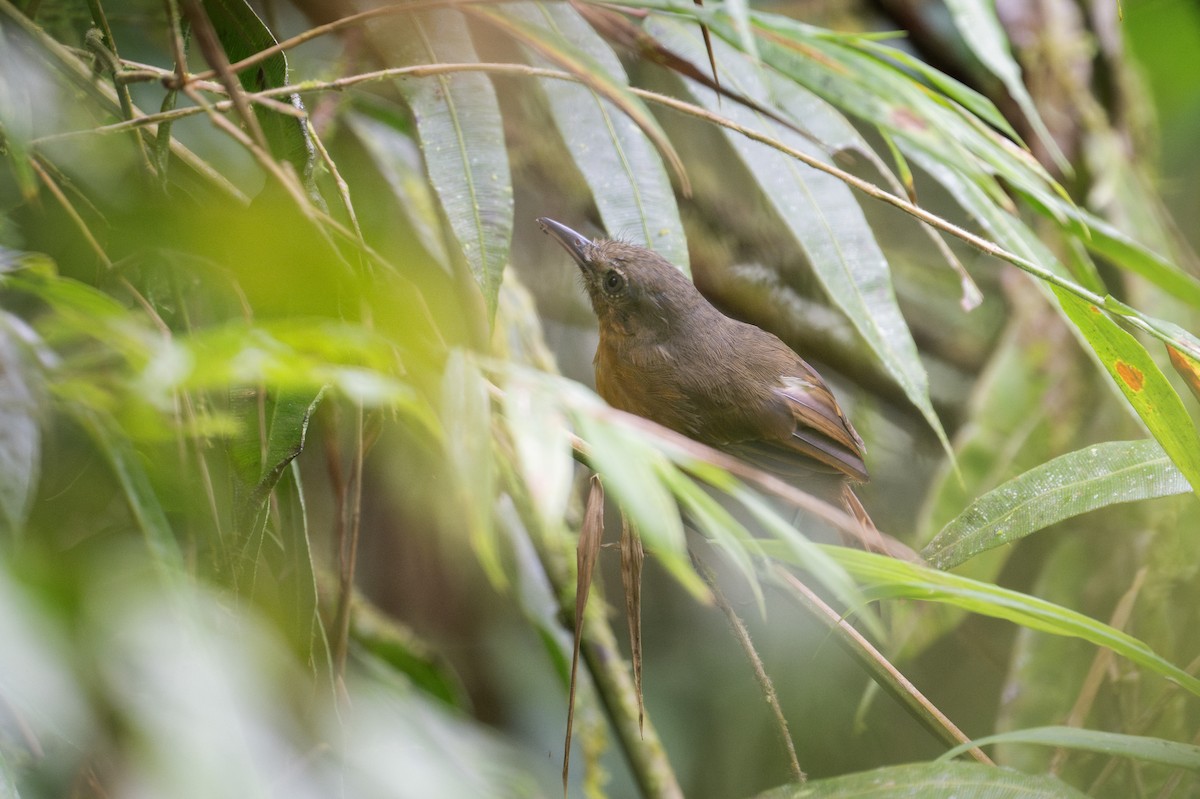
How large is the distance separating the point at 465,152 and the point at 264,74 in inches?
11.9

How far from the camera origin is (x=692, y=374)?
2.13 metres

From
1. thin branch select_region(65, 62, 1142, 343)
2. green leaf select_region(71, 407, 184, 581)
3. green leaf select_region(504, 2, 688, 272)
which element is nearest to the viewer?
green leaf select_region(71, 407, 184, 581)

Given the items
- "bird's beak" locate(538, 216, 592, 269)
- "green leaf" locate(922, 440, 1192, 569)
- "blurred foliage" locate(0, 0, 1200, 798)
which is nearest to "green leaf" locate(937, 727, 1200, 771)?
"blurred foliage" locate(0, 0, 1200, 798)

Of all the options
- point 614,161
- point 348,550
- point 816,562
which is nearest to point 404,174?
point 614,161

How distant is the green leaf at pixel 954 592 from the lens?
1120 millimetres

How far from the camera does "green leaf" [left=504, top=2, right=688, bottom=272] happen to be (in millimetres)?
1694

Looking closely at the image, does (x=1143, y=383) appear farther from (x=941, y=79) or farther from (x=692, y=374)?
(x=692, y=374)

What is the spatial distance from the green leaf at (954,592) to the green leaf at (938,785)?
0.20 m

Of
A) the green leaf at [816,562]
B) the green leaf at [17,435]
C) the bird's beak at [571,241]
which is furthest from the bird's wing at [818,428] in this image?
the green leaf at [17,435]

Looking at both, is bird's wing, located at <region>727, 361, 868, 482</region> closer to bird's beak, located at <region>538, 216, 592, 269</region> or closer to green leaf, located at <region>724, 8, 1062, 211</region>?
bird's beak, located at <region>538, 216, 592, 269</region>

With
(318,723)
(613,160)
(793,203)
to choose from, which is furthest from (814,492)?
(318,723)

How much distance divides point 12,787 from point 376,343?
62cm

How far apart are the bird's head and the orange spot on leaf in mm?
955

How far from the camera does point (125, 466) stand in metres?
1.11
